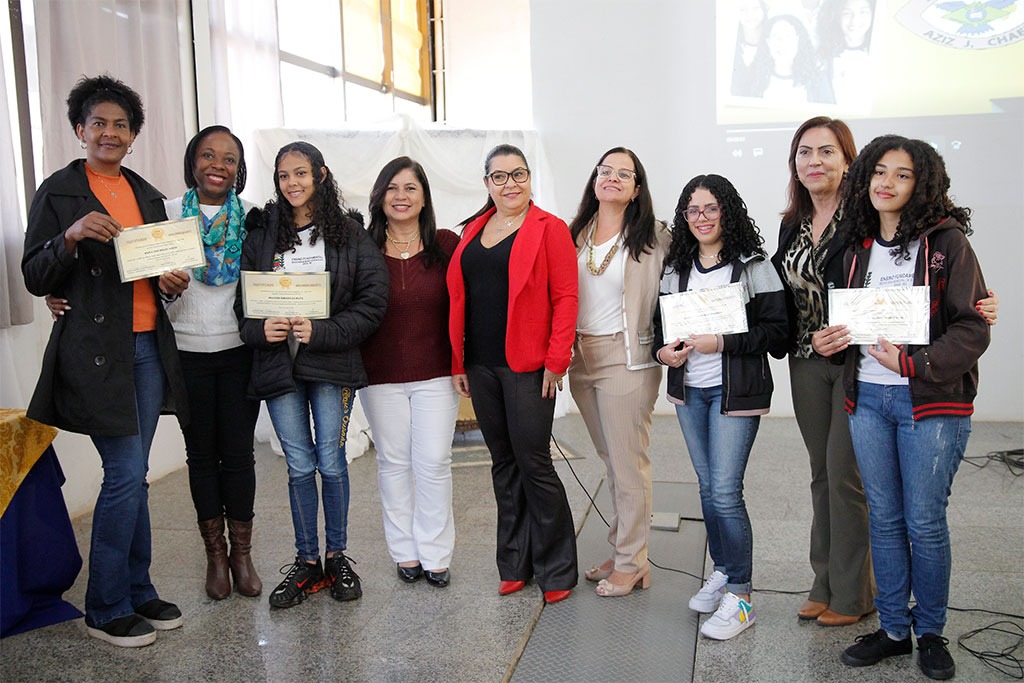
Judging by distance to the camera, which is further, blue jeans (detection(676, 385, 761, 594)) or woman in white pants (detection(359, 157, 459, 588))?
woman in white pants (detection(359, 157, 459, 588))

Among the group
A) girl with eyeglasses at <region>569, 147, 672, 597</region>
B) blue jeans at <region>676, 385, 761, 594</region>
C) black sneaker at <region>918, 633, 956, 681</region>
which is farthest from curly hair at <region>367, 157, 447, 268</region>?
black sneaker at <region>918, 633, 956, 681</region>

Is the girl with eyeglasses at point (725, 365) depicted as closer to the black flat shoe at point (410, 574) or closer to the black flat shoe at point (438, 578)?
the black flat shoe at point (438, 578)

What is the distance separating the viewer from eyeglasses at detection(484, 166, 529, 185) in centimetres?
266

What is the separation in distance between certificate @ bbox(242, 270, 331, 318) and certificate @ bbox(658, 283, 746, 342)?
1.09 metres

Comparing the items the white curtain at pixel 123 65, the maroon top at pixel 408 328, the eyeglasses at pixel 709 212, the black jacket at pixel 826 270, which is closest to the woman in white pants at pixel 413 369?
the maroon top at pixel 408 328

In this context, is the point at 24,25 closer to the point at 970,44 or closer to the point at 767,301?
the point at 767,301

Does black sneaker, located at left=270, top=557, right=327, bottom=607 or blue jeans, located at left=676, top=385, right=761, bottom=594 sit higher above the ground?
blue jeans, located at left=676, top=385, right=761, bottom=594

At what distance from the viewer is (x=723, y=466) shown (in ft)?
8.23

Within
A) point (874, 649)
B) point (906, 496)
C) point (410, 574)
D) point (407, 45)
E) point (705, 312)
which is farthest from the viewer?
point (407, 45)

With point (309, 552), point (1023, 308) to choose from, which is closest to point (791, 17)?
point (1023, 308)

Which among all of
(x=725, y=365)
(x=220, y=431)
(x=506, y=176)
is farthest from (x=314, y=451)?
(x=725, y=365)

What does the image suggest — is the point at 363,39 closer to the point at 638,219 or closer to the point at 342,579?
the point at 638,219

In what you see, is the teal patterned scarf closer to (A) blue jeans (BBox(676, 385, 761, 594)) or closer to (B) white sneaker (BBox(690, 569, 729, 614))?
(A) blue jeans (BBox(676, 385, 761, 594))

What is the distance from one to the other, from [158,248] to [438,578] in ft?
4.94
